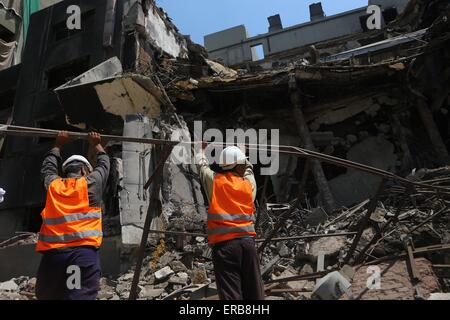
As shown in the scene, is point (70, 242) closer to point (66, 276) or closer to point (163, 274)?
point (66, 276)

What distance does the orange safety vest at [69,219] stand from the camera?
289cm

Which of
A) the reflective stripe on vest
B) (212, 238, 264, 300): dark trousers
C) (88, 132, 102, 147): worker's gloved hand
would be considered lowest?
(212, 238, 264, 300): dark trousers

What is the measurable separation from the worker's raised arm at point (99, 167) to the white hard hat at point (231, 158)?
1.02 meters

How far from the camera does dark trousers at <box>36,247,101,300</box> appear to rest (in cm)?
281

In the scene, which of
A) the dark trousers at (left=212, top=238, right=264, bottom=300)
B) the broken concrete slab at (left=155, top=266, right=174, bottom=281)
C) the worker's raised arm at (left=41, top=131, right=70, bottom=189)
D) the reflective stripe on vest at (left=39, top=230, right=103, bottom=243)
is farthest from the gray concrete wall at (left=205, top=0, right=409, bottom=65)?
the reflective stripe on vest at (left=39, top=230, right=103, bottom=243)

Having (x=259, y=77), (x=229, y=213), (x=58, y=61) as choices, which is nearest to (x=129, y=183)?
(x=259, y=77)

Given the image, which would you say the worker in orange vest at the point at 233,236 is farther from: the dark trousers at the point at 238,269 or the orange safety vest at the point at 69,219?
the orange safety vest at the point at 69,219

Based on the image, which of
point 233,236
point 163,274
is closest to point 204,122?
point 163,274

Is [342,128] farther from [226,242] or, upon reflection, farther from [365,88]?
[226,242]

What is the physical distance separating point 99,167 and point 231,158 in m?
1.16

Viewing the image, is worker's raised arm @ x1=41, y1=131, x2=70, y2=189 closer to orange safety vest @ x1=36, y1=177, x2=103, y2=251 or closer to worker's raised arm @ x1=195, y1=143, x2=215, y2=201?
orange safety vest @ x1=36, y1=177, x2=103, y2=251

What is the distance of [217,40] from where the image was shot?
85.2ft

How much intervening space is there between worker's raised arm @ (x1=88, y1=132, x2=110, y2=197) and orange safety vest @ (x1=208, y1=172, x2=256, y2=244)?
0.93 meters

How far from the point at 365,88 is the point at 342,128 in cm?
136
